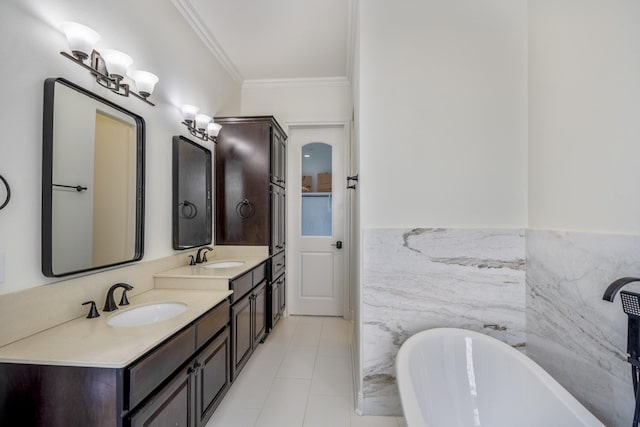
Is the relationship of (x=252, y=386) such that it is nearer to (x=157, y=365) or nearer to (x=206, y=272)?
(x=206, y=272)

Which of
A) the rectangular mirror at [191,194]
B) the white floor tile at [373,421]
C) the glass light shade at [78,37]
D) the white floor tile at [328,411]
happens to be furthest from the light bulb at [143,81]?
the white floor tile at [373,421]

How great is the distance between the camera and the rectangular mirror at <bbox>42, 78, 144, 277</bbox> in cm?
128

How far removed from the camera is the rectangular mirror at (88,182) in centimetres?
128

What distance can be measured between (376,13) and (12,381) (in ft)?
8.28

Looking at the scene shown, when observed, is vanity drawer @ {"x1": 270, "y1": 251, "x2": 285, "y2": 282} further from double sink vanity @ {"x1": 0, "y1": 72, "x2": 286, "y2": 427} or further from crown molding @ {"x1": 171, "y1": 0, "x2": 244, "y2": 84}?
crown molding @ {"x1": 171, "y1": 0, "x2": 244, "y2": 84}

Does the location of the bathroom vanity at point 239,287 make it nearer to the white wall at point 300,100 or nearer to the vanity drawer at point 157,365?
the vanity drawer at point 157,365

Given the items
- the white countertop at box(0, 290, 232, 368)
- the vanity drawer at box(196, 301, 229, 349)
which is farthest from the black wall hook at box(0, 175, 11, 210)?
the vanity drawer at box(196, 301, 229, 349)

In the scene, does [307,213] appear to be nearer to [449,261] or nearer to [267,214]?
[267,214]

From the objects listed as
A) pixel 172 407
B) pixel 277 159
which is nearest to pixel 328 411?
pixel 172 407

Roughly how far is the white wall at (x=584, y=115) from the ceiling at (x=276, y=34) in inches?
58.9

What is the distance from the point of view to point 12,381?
3.32 feet

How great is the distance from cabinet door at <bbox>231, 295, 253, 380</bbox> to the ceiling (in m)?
2.36

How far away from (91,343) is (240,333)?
115 cm

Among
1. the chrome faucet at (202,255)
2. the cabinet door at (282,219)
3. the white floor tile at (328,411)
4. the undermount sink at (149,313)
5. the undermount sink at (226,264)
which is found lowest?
the white floor tile at (328,411)
